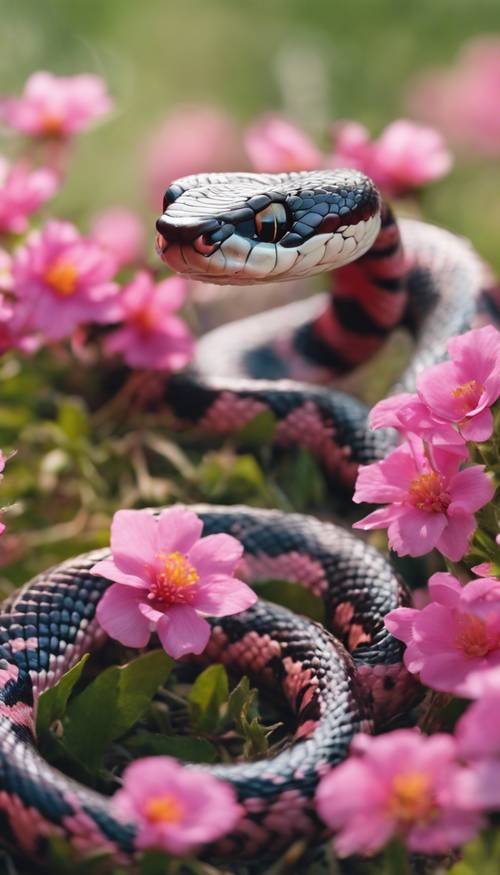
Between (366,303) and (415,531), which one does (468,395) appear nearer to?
(415,531)

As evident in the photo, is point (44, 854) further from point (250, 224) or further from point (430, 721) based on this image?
point (250, 224)

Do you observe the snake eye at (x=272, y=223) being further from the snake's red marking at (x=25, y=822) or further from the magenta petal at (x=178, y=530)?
the snake's red marking at (x=25, y=822)

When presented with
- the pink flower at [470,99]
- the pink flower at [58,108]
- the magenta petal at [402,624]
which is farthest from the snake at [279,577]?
the pink flower at [470,99]

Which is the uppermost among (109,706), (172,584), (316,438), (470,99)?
(172,584)

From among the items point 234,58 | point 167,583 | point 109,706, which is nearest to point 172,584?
point 167,583

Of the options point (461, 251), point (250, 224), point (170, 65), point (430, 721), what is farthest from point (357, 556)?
point (170, 65)

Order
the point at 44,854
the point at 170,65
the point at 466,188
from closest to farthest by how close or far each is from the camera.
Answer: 1. the point at 44,854
2. the point at 466,188
3. the point at 170,65

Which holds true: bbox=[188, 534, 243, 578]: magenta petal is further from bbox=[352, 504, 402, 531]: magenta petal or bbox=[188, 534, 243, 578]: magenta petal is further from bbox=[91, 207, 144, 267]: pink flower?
bbox=[91, 207, 144, 267]: pink flower

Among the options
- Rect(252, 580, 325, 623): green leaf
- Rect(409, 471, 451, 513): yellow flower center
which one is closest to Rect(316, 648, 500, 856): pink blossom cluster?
Rect(409, 471, 451, 513): yellow flower center
